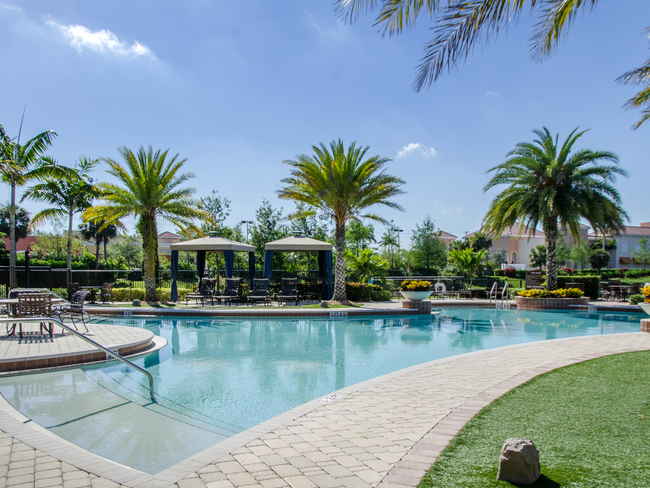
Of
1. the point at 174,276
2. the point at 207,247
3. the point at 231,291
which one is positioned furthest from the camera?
the point at 174,276

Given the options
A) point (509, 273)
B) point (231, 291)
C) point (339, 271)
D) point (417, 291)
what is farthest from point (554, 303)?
point (509, 273)

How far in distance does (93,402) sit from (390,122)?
11.6 metres

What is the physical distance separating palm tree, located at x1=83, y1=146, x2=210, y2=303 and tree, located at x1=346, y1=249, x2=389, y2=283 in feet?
25.3

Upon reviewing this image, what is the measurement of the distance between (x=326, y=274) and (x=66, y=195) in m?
11.4

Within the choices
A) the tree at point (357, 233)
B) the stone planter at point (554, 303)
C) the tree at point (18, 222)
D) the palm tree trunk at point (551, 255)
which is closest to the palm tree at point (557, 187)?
the palm tree trunk at point (551, 255)

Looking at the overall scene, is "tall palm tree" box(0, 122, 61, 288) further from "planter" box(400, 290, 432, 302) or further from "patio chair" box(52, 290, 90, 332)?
"planter" box(400, 290, 432, 302)

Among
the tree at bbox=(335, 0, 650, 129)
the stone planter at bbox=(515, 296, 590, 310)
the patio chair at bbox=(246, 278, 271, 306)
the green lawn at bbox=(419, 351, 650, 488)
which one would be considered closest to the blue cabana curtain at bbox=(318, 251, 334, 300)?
the patio chair at bbox=(246, 278, 271, 306)

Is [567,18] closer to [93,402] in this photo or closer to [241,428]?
[241,428]

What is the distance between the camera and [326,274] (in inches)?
764

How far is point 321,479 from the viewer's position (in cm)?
286

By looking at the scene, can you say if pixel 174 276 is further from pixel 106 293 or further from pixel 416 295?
pixel 416 295

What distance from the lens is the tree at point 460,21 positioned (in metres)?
4.34

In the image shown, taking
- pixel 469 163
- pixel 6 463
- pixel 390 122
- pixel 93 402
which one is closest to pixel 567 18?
pixel 6 463

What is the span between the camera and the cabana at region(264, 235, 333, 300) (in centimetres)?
1833
